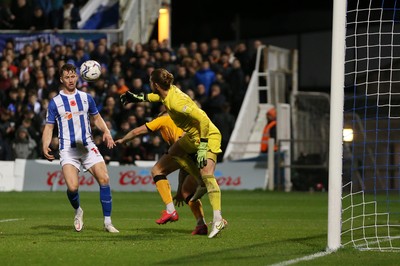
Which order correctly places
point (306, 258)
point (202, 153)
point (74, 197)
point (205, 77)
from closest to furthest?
point (306, 258)
point (202, 153)
point (74, 197)
point (205, 77)

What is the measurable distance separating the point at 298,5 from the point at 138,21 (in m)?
6.72

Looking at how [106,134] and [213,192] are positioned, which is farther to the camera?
[106,134]

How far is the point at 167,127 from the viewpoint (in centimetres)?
1531

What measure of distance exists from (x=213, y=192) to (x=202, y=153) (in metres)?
0.51

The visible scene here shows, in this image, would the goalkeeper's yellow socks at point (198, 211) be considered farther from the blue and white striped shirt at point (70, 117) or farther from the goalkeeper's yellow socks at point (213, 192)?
the blue and white striped shirt at point (70, 117)

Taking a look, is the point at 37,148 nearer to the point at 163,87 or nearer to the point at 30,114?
the point at 30,114

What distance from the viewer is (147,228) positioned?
15617 millimetres

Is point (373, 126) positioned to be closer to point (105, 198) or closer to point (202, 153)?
point (105, 198)

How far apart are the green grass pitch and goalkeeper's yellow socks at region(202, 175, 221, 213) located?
0.43 metres

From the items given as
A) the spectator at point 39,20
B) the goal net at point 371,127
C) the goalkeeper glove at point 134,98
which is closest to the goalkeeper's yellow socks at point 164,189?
the goalkeeper glove at point 134,98

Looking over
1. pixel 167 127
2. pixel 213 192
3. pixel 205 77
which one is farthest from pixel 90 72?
pixel 205 77

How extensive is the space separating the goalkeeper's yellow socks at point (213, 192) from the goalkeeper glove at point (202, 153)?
208mm

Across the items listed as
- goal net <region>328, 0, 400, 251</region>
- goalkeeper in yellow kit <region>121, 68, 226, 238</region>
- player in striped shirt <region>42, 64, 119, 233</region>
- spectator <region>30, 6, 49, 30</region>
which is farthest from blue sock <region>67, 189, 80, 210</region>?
spectator <region>30, 6, 49, 30</region>

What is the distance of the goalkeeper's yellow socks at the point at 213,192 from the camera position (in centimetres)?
1373
